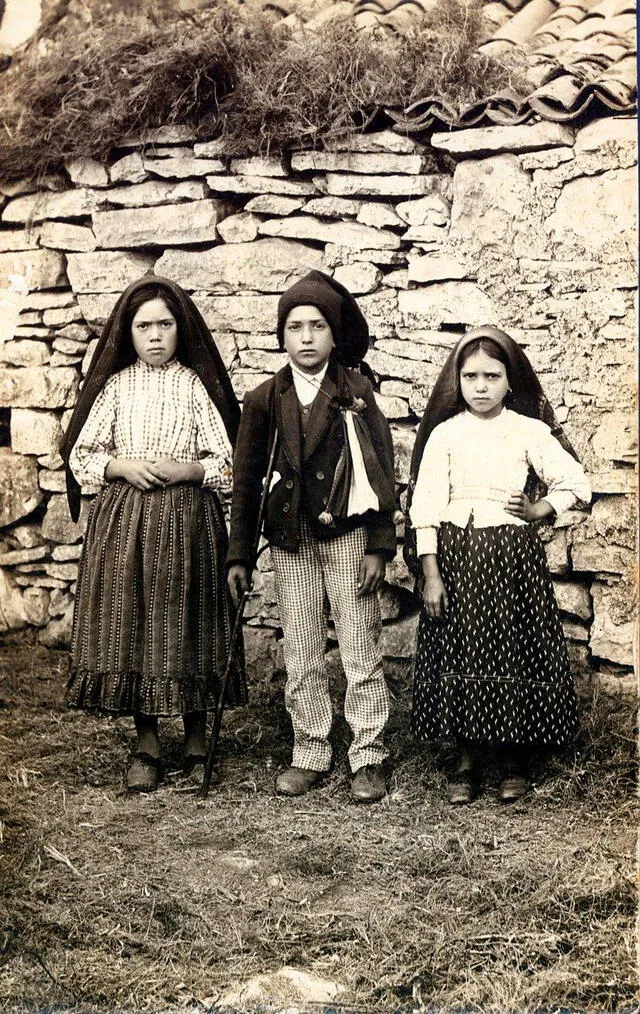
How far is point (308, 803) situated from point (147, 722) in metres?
0.62

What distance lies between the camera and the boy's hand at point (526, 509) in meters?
3.21

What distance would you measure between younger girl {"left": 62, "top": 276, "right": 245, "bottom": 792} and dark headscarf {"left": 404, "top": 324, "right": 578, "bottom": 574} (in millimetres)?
700

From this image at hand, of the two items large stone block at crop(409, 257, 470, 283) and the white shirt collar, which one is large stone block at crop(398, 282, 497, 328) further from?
the white shirt collar

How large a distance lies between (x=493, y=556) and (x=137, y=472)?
121 cm

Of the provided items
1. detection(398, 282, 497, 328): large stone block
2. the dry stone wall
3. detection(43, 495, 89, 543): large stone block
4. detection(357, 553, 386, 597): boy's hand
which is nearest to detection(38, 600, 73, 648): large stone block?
the dry stone wall

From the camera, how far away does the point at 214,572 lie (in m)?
3.38

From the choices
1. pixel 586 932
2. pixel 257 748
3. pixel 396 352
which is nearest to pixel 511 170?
pixel 396 352

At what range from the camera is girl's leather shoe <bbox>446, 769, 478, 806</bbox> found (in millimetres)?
3258

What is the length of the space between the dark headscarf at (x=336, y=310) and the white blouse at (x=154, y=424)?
373 millimetres

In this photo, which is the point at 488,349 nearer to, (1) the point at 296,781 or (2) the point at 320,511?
(2) the point at 320,511

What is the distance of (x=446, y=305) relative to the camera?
374 centimetres

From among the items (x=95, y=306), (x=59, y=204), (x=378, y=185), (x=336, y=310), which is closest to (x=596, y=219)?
(x=378, y=185)

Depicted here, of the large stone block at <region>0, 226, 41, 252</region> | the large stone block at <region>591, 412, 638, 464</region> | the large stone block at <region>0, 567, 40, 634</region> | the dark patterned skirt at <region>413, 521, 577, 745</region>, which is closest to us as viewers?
the dark patterned skirt at <region>413, 521, 577, 745</region>

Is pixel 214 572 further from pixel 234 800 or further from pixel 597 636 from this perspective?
pixel 597 636
